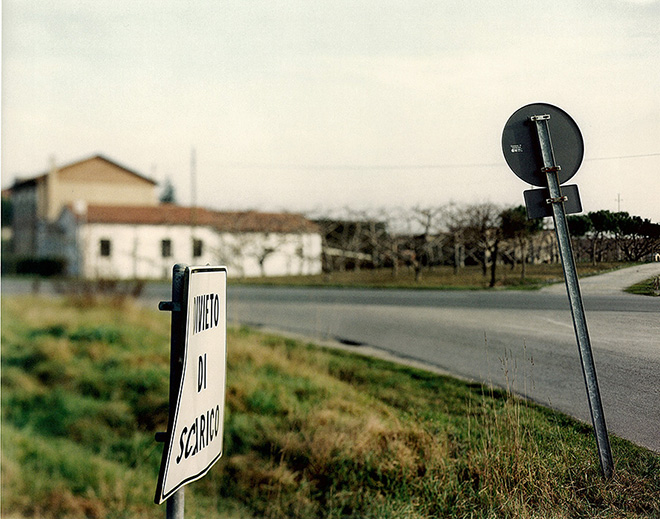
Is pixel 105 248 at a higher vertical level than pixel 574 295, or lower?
higher

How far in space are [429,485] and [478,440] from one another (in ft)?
0.98

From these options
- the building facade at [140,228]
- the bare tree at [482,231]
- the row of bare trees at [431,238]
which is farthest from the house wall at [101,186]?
the bare tree at [482,231]

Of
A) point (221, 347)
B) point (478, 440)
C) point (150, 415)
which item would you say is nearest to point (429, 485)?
point (478, 440)

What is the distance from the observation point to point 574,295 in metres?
2.13

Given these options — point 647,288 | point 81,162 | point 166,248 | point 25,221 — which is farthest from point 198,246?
point 647,288

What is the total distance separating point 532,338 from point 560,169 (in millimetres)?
865

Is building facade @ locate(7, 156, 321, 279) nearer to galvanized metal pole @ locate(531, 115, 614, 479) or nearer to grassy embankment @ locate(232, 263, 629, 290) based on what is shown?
grassy embankment @ locate(232, 263, 629, 290)

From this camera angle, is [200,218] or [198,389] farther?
[200,218]

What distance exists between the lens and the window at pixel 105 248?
510 centimetres

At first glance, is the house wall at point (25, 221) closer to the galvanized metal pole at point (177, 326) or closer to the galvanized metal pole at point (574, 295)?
the galvanized metal pole at point (177, 326)

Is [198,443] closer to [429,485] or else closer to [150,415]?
[429,485]

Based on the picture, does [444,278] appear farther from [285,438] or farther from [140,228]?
[140,228]

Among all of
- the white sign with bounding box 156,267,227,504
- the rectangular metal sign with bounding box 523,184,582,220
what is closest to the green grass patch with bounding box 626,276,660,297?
the rectangular metal sign with bounding box 523,184,582,220

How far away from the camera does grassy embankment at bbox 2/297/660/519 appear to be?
2311mm
